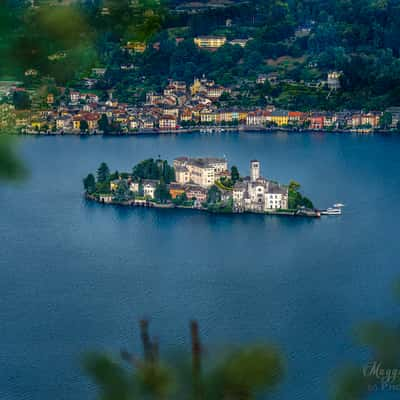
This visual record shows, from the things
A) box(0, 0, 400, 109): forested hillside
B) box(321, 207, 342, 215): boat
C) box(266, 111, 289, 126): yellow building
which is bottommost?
box(321, 207, 342, 215): boat

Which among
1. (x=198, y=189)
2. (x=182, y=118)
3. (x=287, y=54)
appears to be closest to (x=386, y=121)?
(x=182, y=118)

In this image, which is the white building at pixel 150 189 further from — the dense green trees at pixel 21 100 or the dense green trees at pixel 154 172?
the dense green trees at pixel 21 100

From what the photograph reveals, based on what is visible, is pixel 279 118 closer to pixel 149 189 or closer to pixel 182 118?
pixel 182 118

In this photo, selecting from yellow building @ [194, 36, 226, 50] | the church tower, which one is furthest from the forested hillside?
the church tower

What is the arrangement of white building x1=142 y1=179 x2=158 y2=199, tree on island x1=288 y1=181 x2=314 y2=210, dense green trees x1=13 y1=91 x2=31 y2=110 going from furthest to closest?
white building x1=142 y1=179 x2=158 y2=199 < tree on island x1=288 y1=181 x2=314 y2=210 < dense green trees x1=13 y1=91 x2=31 y2=110

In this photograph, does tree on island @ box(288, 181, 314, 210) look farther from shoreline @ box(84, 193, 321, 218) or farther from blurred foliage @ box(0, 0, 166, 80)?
blurred foliage @ box(0, 0, 166, 80)

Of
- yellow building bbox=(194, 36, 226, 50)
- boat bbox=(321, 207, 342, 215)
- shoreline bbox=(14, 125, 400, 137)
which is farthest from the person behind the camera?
yellow building bbox=(194, 36, 226, 50)

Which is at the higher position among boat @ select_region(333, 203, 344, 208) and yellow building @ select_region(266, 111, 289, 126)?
yellow building @ select_region(266, 111, 289, 126)

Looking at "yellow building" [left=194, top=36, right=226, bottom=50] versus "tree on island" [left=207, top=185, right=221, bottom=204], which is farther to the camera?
"yellow building" [left=194, top=36, right=226, bottom=50]
